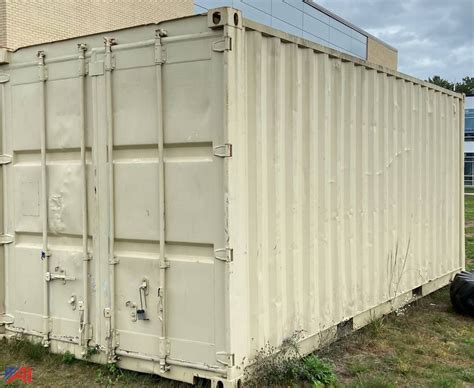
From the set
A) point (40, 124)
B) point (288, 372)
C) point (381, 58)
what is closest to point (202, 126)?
point (40, 124)

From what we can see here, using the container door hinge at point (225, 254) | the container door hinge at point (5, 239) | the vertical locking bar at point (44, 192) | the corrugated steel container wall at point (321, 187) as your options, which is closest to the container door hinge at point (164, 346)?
the corrugated steel container wall at point (321, 187)

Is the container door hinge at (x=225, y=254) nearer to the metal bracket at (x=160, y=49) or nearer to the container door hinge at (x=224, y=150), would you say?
the container door hinge at (x=224, y=150)

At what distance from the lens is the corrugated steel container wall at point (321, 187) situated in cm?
429

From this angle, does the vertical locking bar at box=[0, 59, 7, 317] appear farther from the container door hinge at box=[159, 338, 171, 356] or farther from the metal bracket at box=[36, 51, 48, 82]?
the container door hinge at box=[159, 338, 171, 356]

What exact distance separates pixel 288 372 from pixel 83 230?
2.11m

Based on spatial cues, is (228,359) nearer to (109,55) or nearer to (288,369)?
(288,369)

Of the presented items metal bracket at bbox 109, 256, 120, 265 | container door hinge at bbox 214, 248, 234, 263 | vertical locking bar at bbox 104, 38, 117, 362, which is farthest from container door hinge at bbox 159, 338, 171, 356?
container door hinge at bbox 214, 248, 234, 263

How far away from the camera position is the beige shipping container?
13.6ft

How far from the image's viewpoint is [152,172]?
14.5 ft

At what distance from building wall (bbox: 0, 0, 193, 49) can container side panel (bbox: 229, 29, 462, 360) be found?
34.9 feet

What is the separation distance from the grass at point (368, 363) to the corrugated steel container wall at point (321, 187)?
0.96 ft

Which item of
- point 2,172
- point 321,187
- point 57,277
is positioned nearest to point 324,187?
point 321,187

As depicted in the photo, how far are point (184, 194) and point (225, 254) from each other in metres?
0.58

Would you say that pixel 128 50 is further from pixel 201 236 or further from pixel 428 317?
pixel 428 317
